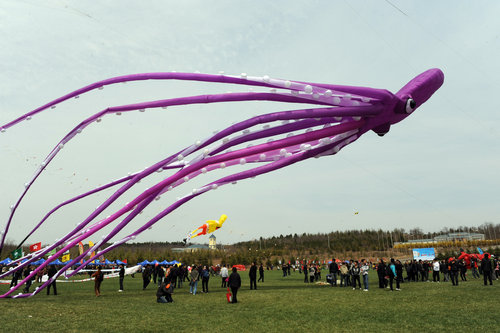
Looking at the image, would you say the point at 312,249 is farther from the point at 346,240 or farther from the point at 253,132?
the point at 253,132

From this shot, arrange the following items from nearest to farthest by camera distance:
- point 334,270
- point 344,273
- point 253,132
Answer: point 253,132, point 344,273, point 334,270

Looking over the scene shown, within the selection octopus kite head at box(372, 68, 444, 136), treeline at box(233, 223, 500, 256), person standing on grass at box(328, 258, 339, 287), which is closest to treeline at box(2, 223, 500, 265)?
treeline at box(233, 223, 500, 256)

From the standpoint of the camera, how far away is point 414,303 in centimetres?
1256

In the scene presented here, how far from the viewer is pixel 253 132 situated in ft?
16.3

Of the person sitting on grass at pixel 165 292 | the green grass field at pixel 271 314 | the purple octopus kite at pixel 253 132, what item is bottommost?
the green grass field at pixel 271 314

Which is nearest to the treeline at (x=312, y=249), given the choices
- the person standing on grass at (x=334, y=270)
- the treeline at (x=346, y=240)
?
the treeline at (x=346, y=240)

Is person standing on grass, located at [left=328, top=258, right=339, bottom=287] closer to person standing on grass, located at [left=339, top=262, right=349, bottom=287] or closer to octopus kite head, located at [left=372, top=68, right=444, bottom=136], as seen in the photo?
person standing on grass, located at [left=339, top=262, right=349, bottom=287]

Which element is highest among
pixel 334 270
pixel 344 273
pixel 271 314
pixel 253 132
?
pixel 253 132

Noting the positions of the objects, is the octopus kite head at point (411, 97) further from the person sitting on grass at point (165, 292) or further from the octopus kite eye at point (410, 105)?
the person sitting on grass at point (165, 292)

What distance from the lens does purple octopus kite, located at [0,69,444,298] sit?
468 cm

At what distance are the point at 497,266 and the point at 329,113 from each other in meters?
23.1

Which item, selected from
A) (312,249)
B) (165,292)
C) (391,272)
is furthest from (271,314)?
(312,249)

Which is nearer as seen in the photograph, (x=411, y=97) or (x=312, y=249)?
(x=411, y=97)

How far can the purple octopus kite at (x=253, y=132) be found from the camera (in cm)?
468
